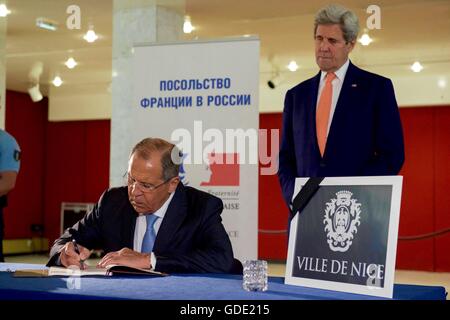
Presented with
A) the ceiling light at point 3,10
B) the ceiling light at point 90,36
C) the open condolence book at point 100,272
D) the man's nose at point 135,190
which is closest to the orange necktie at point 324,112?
the man's nose at point 135,190

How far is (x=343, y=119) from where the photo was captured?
2.67m

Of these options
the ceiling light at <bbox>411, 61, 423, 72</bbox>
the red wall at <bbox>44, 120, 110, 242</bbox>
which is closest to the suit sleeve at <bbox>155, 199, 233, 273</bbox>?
the ceiling light at <bbox>411, 61, 423, 72</bbox>

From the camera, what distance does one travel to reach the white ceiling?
6758 millimetres

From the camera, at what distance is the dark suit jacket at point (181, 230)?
7.41 feet

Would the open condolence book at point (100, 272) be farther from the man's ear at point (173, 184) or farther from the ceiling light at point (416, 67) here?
the ceiling light at point (416, 67)

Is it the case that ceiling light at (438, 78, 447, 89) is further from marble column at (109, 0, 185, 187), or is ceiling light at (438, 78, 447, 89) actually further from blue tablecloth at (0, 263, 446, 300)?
blue tablecloth at (0, 263, 446, 300)

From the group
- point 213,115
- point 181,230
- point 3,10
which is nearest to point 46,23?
point 3,10

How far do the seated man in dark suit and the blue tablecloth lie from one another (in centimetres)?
38

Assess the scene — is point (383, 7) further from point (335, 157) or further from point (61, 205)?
point (61, 205)

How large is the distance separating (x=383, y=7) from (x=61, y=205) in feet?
26.3

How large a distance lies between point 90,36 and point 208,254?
20.0 feet

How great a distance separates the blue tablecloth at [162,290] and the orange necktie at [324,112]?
0.89 meters

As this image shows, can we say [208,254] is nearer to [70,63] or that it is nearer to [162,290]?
[162,290]

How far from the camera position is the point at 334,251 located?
1.70 metres
